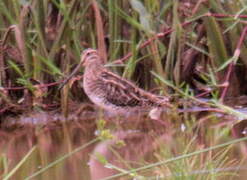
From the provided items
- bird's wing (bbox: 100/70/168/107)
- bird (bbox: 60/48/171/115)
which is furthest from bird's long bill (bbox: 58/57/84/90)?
bird's wing (bbox: 100/70/168/107)

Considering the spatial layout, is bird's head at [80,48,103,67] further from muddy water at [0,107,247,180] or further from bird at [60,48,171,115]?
muddy water at [0,107,247,180]

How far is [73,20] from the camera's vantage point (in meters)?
5.09

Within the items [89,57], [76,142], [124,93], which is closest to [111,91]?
[124,93]

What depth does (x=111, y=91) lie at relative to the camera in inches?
199

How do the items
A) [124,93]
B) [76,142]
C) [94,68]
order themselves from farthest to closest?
[94,68]
[124,93]
[76,142]

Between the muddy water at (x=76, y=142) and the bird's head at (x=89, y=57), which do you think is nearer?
the muddy water at (x=76, y=142)

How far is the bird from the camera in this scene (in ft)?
16.2

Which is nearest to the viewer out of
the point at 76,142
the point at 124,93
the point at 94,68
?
the point at 76,142

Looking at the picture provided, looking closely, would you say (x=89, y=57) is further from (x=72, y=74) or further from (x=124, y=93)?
(x=124, y=93)

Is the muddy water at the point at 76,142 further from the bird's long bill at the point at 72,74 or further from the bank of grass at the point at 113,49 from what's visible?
the bird's long bill at the point at 72,74

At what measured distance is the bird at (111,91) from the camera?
4941 mm

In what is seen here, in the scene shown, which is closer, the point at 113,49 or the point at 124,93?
the point at 124,93

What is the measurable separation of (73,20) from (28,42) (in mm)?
338

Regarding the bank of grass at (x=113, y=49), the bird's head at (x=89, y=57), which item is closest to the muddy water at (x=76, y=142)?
the bank of grass at (x=113, y=49)
